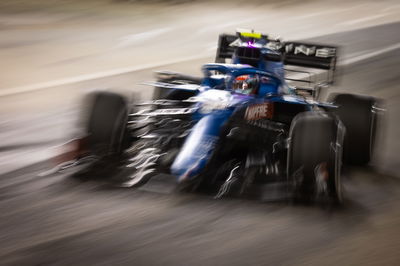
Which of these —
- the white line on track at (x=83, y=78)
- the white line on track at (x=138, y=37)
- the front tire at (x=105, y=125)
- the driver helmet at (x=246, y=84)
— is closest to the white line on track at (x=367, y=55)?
the white line on track at (x=83, y=78)

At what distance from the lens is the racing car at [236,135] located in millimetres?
5473

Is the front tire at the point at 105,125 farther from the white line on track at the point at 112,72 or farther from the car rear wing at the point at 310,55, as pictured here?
the white line on track at the point at 112,72

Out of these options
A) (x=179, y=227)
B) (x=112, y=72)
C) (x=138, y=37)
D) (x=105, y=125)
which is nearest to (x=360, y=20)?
(x=138, y=37)

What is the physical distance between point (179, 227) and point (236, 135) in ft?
4.35

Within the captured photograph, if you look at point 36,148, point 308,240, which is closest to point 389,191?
point 308,240

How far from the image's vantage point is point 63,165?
20.0ft

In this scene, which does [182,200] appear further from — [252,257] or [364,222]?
[364,222]

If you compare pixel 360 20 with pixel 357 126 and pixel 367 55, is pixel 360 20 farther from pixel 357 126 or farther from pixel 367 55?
pixel 357 126

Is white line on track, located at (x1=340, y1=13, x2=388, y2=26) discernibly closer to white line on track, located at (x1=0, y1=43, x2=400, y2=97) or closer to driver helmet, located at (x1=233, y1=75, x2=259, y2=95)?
white line on track, located at (x1=0, y1=43, x2=400, y2=97)

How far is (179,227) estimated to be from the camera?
16.0 feet

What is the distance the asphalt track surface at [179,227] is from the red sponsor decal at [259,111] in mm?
966

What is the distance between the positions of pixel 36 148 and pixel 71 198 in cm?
202

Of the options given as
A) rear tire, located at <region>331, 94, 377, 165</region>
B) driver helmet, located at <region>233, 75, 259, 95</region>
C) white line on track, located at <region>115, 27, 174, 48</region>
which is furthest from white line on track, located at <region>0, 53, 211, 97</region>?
rear tire, located at <region>331, 94, 377, 165</region>

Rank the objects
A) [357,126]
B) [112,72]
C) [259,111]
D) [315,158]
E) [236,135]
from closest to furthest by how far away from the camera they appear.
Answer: [315,158] → [236,135] → [259,111] → [357,126] → [112,72]
